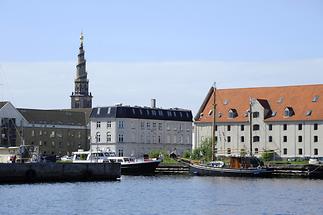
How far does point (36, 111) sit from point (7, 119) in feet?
35.9

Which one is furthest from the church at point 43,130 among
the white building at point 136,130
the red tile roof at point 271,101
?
the red tile roof at point 271,101

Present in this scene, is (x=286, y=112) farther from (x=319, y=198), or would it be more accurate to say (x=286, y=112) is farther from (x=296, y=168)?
(x=319, y=198)

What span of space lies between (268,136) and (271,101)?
6.70 metres

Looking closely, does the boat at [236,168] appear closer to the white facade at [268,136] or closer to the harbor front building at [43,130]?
the white facade at [268,136]

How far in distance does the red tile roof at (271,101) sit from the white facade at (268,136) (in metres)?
0.94

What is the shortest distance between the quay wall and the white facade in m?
47.7

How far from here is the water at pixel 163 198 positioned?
207 feet

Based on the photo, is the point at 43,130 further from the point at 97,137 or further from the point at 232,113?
Answer: the point at 232,113

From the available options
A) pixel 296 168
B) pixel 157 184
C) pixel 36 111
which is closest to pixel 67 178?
pixel 157 184

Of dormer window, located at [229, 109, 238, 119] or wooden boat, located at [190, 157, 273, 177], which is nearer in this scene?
wooden boat, located at [190, 157, 273, 177]

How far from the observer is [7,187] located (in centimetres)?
8500

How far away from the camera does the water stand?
63.2 meters

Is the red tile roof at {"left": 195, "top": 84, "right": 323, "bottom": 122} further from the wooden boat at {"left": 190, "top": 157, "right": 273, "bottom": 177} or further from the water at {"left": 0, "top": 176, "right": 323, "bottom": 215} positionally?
the water at {"left": 0, "top": 176, "right": 323, "bottom": 215}

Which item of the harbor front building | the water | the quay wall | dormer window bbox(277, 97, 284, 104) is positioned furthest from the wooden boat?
the harbor front building
